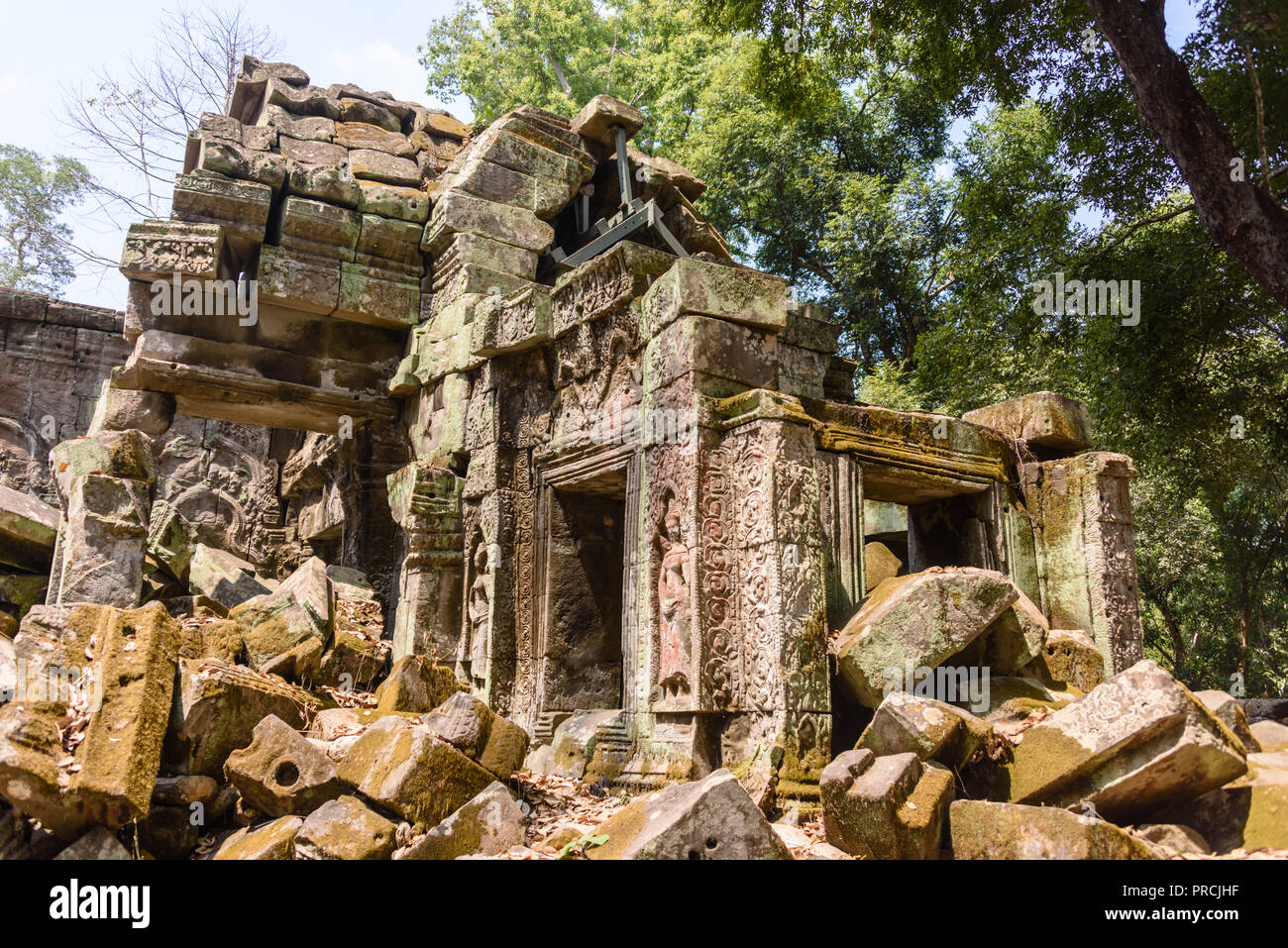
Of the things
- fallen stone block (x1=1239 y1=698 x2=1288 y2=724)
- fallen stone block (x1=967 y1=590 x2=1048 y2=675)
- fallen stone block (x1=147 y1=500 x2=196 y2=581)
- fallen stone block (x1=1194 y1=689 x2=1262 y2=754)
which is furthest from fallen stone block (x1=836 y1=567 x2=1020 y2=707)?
fallen stone block (x1=147 y1=500 x2=196 y2=581)

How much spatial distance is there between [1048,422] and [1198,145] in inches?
93.2

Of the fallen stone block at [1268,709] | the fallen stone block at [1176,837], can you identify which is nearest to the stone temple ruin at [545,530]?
the fallen stone block at [1176,837]

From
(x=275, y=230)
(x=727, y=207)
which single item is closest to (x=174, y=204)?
(x=275, y=230)

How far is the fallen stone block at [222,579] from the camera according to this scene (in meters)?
8.44

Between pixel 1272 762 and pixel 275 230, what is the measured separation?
905 cm

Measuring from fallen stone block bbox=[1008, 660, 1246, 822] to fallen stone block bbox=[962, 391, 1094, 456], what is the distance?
3.80 metres

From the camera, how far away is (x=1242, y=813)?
13.0ft

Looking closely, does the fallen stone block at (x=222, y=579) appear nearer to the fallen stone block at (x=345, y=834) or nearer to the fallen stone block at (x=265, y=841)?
the fallen stone block at (x=265, y=841)

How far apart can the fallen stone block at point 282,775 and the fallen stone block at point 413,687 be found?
1.54 m

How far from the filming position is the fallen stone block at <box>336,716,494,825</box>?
14.8 feet

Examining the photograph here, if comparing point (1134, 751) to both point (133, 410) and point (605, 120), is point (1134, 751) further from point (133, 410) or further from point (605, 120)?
point (133, 410)

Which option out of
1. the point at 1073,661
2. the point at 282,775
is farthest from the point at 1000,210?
the point at 282,775

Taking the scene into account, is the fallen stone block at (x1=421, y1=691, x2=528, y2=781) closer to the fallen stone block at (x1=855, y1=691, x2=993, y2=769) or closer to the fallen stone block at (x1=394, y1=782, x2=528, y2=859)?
the fallen stone block at (x1=394, y1=782, x2=528, y2=859)
